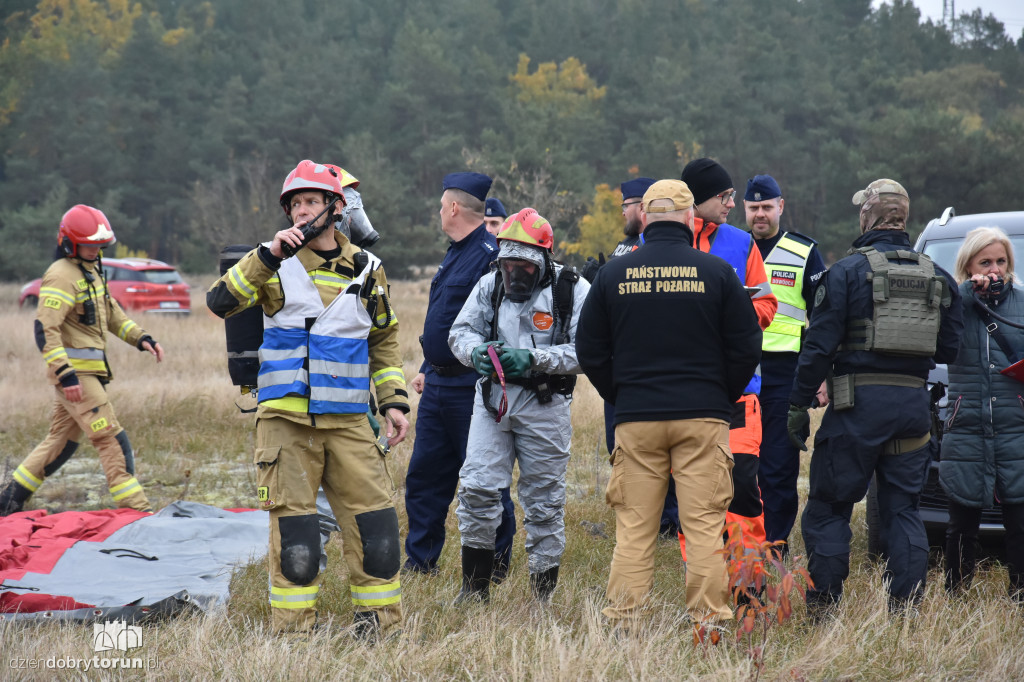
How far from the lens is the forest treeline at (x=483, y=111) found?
3753cm

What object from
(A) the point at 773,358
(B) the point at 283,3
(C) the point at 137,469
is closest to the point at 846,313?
(A) the point at 773,358

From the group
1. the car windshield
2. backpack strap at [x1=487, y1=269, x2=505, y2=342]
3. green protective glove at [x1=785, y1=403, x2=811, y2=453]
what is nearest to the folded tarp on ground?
backpack strap at [x1=487, y1=269, x2=505, y2=342]

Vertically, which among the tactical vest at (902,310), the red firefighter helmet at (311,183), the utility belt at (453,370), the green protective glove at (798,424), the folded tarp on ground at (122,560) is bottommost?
the folded tarp on ground at (122,560)

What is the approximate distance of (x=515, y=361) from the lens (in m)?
4.49

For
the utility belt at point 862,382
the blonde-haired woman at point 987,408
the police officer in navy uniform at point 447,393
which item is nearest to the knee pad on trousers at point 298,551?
the police officer in navy uniform at point 447,393

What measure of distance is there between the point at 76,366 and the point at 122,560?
1939mm

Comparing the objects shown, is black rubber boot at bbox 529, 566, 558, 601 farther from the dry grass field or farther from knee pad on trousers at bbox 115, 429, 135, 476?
knee pad on trousers at bbox 115, 429, 135, 476

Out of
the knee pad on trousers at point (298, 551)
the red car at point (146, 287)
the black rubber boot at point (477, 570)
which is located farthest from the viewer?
the red car at point (146, 287)

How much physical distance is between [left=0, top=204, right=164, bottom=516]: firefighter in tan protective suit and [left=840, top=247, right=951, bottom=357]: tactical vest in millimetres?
4945

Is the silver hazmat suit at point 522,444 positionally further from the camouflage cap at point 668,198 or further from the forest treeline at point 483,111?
the forest treeline at point 483,111

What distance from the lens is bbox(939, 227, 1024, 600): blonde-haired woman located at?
466 centimetres

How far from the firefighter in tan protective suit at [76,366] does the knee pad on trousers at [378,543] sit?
3.20 meters

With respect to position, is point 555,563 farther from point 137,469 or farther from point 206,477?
point 137,469

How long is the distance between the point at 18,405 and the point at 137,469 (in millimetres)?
3359
